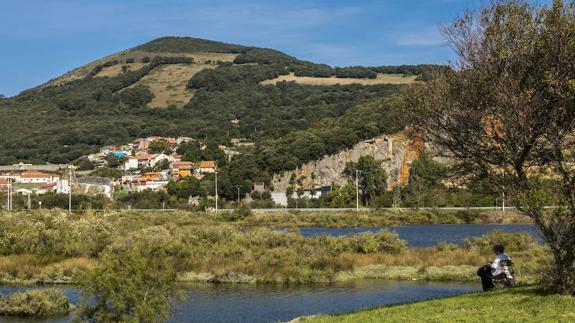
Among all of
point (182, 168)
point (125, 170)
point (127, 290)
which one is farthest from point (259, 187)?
point (127, 290)

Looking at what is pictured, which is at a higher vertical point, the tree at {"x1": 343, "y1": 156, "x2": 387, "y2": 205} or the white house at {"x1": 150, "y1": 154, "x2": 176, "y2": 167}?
the white house at {"x1": 150, "y1": 154, "x2": 176, "y2": 167}

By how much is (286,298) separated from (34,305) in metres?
9.52

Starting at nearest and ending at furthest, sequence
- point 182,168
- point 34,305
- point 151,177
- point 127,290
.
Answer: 1. point 127,290
2. point 34,305
3. point 182,168
4. point 151,177

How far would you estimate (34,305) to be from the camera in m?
25.0

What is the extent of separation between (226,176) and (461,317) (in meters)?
103

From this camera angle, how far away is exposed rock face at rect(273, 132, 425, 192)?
374 feet

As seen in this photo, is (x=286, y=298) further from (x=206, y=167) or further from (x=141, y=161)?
(x=141, y=161)

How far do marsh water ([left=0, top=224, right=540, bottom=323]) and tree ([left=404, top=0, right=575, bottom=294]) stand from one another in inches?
383

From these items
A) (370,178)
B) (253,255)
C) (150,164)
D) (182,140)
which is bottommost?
(253,255)

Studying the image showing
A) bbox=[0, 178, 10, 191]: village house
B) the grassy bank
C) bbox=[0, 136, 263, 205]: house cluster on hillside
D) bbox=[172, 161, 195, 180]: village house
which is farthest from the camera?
bbox=[172, 161, 195, 180]: village house

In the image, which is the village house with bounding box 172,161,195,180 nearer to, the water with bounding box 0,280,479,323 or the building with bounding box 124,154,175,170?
the building with bounding box 124,154,175,170

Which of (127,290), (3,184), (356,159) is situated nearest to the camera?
(127,290)

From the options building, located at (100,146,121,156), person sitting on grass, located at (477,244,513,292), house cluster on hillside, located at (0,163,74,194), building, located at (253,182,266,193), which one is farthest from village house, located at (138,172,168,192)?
person sitting on grass, located at (477,244,513,292)

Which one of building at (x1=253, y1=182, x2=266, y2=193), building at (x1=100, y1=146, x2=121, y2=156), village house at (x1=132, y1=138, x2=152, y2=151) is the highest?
village house at (x1=132, y1=138, x2=152, y2=151)
